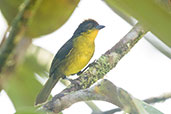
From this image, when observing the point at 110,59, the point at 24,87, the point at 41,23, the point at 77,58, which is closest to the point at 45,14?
the point at 41,23

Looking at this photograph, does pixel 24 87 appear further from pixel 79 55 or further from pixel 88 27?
pixel 88 27

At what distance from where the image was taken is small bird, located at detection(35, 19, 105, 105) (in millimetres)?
1979

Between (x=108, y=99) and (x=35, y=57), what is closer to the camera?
(x=35, y=57)

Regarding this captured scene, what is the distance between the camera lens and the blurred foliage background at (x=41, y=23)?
0.29 meters

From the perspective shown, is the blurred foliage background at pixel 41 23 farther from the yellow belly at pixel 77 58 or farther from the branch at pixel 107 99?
the yellow belly at pixel 77 58

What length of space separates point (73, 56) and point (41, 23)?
1.60 m

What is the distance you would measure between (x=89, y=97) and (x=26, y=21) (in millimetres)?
854

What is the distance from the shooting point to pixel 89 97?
1.10 m

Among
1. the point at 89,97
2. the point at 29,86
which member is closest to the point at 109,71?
the point at 89,97

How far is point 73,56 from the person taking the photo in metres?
2.05

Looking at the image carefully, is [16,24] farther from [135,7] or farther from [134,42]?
[134,42]

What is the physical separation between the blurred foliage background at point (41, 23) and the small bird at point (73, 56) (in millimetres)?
1246

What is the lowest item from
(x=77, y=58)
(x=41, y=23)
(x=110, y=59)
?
(x=41, y=23)

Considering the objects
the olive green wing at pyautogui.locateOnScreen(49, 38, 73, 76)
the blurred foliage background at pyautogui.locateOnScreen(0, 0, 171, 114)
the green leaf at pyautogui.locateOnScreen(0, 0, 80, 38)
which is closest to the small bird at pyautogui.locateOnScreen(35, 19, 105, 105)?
the olive green wing at pyautogui.locateOnScreen(49, 38, 73, 76)
